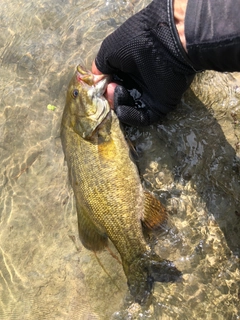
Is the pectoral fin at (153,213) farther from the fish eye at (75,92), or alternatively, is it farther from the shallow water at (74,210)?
the fish eye at (75,92)

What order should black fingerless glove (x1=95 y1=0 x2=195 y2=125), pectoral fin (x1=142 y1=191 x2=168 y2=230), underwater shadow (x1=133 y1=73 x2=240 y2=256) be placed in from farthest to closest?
underwater shadow (x1=133 y1=73 x2=240 y2=256) < pectoral fin (x1=142 y1=191 x2=168 y2=230) < black fingerless glove (x1=95 y1=0 x2=195 y2=125)

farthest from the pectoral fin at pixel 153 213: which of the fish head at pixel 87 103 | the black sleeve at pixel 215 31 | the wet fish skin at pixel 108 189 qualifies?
the black sleeve at pixel 215 31

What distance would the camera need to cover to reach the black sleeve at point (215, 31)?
2.82 metres

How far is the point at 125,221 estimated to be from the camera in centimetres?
390

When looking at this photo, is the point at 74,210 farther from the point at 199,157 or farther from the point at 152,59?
the point at 152,59

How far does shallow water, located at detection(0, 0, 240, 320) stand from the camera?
4.04 meters

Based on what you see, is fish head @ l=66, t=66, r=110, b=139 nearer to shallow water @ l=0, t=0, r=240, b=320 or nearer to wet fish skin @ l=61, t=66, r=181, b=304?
wet fish skin @ l=61, t=66, r=181, b=304

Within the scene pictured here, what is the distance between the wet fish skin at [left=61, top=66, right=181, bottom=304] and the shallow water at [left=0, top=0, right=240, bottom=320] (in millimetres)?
228

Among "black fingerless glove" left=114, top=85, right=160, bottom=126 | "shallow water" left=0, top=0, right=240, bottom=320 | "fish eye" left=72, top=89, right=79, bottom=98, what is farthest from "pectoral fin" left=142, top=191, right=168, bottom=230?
"fish eye" left=72, top=89, right=79, bottom=98

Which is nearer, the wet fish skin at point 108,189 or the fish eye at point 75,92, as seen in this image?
the wet fish skin at point 108,189

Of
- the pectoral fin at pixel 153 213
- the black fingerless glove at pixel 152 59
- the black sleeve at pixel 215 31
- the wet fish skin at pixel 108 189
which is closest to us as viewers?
the black sleeve at pixel 215 31

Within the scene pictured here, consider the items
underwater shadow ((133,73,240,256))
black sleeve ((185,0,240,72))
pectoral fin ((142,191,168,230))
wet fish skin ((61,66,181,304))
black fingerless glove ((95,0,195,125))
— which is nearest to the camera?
black sleeve ((185,0,240,72))

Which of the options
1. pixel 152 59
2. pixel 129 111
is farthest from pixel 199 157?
pixel 152 59

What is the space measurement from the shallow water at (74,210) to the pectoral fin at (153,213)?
20 cm
